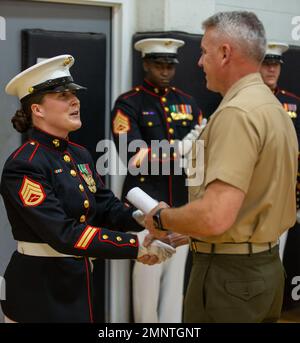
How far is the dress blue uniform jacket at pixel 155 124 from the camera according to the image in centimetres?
371

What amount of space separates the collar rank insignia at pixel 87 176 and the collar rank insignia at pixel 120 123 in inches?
41.1

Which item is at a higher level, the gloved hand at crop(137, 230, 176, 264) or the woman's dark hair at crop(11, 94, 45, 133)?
the woman's dark hair at crop(11, 94, 45, 133)

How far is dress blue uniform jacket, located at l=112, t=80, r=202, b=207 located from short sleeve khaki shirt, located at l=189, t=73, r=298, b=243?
1.54m

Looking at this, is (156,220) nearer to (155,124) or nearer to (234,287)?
(234,287)

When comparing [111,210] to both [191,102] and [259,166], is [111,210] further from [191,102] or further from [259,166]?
[191,102]

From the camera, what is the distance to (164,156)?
12.3 feet

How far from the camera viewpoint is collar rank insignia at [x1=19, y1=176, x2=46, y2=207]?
233 centimetres

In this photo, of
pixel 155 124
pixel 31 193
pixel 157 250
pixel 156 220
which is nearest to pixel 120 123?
pixel 155 124

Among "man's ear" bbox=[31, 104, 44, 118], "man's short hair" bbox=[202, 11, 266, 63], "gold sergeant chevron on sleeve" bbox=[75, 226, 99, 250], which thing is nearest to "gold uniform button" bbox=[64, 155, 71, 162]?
"man's ear" bbox=[31, 104, 44, 118]

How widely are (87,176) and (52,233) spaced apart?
367 millimetres

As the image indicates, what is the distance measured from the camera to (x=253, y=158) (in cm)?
199

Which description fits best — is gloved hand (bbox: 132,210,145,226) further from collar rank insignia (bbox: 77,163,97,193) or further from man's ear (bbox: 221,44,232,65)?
man's ear (bbox: 221,44,232,65)

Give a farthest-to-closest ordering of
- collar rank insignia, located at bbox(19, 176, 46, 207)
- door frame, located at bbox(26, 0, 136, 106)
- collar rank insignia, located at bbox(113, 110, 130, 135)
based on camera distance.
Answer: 1. door frame, located at bbox(26, 0, 136, 106)
2. collar rank insignia, located at bbox(113, 110, 130, 135)
3. collar rank insignia, located at bbox(19, 176, 46, 207)
